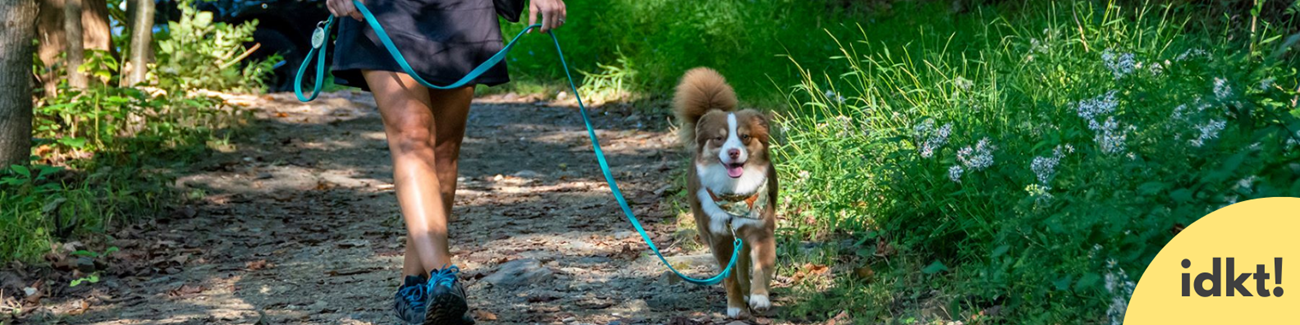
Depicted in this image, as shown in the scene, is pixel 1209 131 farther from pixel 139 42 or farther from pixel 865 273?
pixel 139 42

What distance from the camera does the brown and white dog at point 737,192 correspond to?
4.44 metres

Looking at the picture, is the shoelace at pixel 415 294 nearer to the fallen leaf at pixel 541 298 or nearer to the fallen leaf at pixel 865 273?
the fallen leaf at pixel 541 298

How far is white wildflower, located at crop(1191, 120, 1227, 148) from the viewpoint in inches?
132

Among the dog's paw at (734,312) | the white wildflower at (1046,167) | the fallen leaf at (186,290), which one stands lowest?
the dog's paw at (734,312)

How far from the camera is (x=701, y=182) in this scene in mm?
4555

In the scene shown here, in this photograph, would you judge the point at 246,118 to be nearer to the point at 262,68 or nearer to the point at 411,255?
the point at 262,68

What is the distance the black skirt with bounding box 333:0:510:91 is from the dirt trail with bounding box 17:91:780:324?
104cm

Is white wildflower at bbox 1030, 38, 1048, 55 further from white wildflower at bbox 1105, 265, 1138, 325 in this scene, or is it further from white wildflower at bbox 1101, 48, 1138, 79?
white wildflower at bbox 1105, 265, 1138, 325

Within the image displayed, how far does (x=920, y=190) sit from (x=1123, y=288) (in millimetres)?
1499

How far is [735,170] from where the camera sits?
174 inches

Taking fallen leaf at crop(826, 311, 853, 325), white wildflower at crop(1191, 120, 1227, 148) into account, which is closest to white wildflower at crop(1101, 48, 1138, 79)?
white wildflower at crop(1191, 120, 1227, 148)

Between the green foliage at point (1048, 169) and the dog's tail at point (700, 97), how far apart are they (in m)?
0.66

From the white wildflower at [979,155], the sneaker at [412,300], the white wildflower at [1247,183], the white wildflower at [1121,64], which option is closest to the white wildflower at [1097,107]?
the white wildflower at [1121,64]

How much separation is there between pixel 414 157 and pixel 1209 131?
8.02 ft
